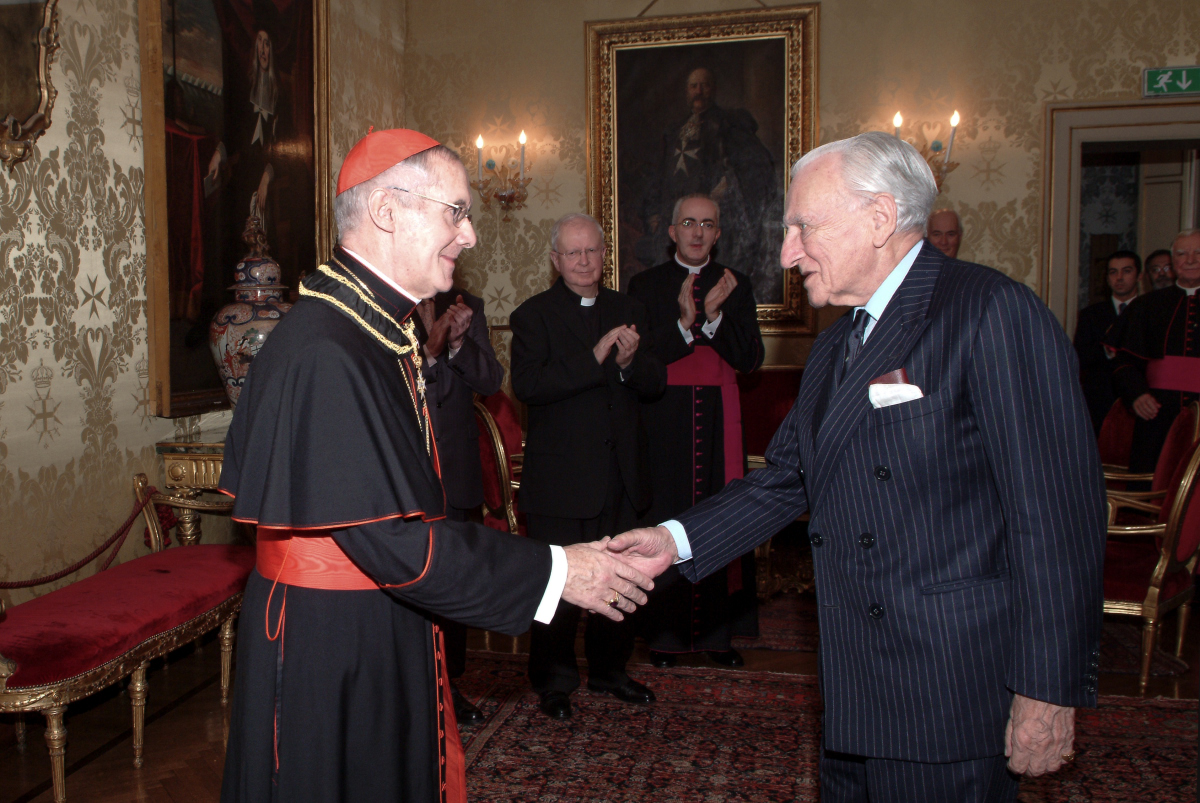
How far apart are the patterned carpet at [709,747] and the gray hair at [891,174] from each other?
214 cm

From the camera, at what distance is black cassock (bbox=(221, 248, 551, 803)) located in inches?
63.4

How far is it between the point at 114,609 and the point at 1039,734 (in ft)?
9.57

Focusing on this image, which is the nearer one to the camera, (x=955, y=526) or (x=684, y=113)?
(x=955, y=526)

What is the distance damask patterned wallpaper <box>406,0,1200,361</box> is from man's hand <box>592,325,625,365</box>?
9.73 feet

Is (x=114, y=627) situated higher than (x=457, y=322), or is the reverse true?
(x=457, y=322)

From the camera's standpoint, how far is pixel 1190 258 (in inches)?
220

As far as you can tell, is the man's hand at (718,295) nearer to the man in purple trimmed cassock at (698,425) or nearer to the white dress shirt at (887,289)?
the man in purple trimmed cassock at (698,425)

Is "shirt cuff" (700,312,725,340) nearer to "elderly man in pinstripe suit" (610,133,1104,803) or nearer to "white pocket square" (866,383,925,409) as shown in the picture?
"elderly man in pinstripe suit" (610,133,1104,803)

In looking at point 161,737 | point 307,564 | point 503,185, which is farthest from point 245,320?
point 503,185

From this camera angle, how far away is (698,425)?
164 inches

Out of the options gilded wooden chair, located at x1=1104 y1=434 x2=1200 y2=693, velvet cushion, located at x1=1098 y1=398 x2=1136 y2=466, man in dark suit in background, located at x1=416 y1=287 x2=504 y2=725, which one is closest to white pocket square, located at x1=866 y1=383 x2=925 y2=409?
man in dark suit in background, located at x1=416 y1=287 x2=504 y2=725

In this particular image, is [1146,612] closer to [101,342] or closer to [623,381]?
[623,381]

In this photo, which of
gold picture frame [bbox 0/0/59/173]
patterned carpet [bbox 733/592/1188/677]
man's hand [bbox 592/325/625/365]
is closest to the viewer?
gold picture frame [bbox 0/0/59/173]

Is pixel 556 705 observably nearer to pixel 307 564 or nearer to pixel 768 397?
pixel 307 564
